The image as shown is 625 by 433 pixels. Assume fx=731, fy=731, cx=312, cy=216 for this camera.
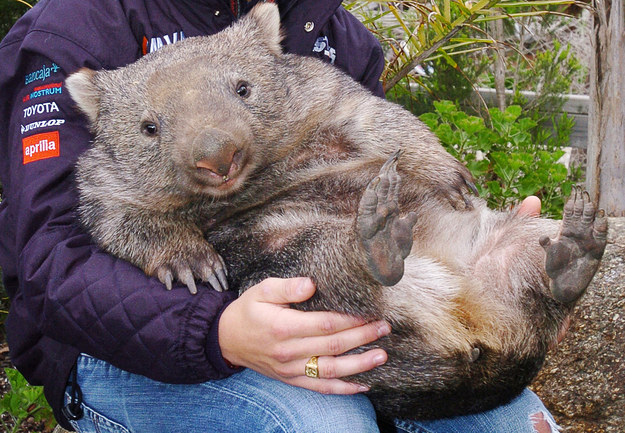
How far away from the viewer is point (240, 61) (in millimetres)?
2330

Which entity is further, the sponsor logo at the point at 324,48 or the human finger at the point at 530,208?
the sponsor logo at the point at 324,48

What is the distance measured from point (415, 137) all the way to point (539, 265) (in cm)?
63

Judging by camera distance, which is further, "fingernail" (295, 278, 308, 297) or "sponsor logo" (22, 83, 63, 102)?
"sponsor logo" (22, 83, 63, 102)

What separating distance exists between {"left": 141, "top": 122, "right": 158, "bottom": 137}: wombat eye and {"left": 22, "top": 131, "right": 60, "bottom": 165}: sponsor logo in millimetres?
271

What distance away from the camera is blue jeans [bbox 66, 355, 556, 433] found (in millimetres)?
1979

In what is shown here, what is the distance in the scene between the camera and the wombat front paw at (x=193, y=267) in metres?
2.11

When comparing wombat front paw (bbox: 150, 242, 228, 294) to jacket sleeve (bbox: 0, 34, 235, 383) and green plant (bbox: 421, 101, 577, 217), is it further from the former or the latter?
green plant (bbox: 421, 101, 577, 217)

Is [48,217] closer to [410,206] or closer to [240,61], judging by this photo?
[240,61]

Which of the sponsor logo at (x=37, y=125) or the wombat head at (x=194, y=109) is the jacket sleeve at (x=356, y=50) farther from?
the sponsor logo at (x=37, y=125)

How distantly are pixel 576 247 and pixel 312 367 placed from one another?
0.77m

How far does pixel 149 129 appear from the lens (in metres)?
2.22

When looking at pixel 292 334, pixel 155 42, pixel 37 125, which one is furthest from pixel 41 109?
pixel 292 334

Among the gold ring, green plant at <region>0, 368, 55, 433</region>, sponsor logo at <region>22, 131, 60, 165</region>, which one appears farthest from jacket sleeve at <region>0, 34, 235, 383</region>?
green plant at <region>0, 368, 55, 433</region>

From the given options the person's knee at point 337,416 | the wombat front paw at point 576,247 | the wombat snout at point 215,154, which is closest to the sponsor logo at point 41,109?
the wombat snout at point 215,154
